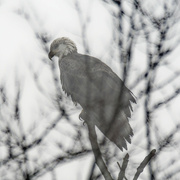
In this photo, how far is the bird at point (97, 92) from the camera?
5242mm

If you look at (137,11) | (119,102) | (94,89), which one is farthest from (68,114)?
(137,11)

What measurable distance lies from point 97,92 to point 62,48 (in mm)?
2802

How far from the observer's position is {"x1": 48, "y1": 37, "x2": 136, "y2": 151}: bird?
5242 millimetres

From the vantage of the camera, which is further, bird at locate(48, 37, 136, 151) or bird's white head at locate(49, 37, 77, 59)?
bird's white head at locate(49, 37, 77, 59)

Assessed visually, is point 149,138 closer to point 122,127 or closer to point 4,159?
point 122,127

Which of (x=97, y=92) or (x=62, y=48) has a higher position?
(x=62, y=48)

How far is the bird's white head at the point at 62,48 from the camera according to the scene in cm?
865

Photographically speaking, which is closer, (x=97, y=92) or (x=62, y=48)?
(x=97, y=92)

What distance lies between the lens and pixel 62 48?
28.7ft

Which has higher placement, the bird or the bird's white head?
the bird's white head

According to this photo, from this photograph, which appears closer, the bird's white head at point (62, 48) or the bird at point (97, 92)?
the bird at point (97, 92)

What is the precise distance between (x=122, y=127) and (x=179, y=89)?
1.52m

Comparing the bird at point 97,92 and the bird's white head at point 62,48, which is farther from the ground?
the bird's white head at point 62,48

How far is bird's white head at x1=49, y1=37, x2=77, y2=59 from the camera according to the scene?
8648mm
